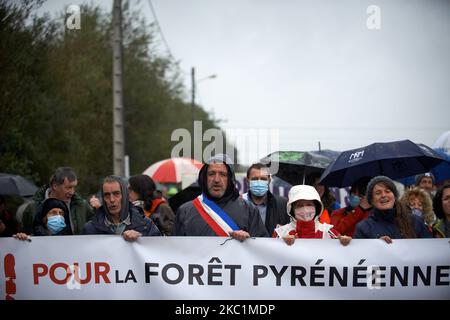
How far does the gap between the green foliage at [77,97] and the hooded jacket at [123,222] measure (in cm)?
783

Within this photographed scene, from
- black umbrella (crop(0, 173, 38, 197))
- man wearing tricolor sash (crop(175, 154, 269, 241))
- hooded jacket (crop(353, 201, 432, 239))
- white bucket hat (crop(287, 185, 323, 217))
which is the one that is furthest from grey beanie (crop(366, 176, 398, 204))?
black umbrella (crop(0, 173, 38, 197))

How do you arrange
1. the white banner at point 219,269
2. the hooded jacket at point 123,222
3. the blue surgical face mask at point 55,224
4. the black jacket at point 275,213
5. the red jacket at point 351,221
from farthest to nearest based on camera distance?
1. the black jacket at point 275,213
2. the red jacket at point 351,221
3. the blue surgical face mask at point 55,224
4. the hooded jacket at point 123,222
5. the white banner at point 219,269

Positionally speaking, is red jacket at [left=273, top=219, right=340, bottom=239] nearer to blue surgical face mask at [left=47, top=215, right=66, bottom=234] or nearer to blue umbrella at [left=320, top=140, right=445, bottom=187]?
blue umbrella at [left=320, top=140, right=445, bottom=187]

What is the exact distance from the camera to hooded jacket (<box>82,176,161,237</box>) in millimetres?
4883

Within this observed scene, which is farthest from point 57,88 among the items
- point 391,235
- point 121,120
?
point 391,235

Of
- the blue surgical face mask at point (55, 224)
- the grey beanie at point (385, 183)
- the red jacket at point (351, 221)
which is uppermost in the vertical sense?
the grey beanie at point (385, 183)

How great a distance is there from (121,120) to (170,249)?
10.2 metres

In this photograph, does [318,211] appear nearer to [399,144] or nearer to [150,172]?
[399,144]

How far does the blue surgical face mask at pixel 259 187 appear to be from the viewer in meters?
5.94

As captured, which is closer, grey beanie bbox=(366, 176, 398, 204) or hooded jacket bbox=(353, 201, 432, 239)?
hooded jacket bbox=(353, 201, 432, 239)

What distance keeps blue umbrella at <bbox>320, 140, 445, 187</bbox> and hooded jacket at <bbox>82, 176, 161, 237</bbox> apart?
2.40 metres

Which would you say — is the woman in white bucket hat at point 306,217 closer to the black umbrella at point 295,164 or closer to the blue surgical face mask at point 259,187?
the blue surgical face mask at point 259,187

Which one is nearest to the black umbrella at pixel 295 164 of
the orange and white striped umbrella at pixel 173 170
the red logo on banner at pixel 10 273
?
the red logo on banner at pixel 10 273
